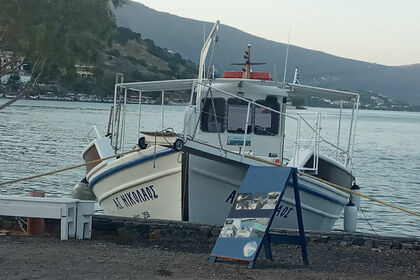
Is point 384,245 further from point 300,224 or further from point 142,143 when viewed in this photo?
point 142,143

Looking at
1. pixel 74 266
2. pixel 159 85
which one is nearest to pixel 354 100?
pixel 159 85

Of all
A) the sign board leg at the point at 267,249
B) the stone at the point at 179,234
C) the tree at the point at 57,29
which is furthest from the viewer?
the tree at the point at 57,29

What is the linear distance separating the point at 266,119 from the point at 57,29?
475cm

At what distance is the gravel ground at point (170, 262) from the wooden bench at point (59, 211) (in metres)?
0.27

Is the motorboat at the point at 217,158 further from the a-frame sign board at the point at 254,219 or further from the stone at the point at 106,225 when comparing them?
the a-frame sign board at the point at 254,219

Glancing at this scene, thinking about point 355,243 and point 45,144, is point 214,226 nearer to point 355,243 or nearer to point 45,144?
point 355,243

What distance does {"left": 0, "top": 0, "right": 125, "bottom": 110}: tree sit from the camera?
591 inches

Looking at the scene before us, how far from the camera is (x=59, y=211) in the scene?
419 inches

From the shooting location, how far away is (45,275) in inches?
327

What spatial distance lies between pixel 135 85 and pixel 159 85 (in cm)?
49

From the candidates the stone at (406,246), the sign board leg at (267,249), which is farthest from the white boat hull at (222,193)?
the sign board leg at (267,249)

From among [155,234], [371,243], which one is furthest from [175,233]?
[371,243]

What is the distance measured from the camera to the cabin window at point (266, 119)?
1523cm

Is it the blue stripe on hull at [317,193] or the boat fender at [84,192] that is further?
the boat fender at [84,192]
